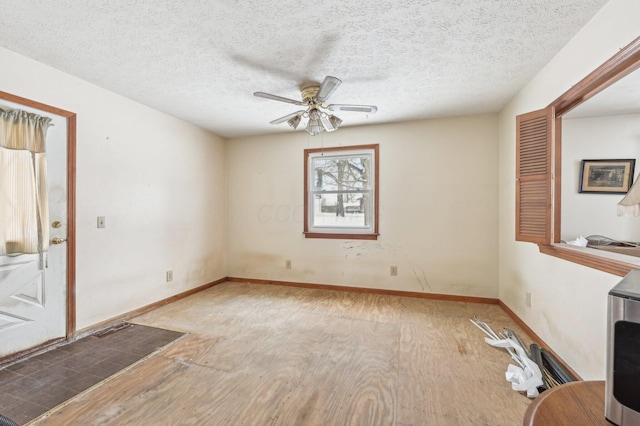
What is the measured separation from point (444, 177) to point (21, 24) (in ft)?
13.7

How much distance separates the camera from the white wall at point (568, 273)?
1.62 metres

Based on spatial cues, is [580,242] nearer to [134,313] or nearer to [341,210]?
[341,210]

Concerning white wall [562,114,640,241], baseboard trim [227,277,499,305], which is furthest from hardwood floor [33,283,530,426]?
white wall [562,114,640,241]

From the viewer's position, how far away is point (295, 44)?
2037mm

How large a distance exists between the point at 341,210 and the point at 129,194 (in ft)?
8.90

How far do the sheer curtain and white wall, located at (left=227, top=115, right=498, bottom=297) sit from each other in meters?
2.50

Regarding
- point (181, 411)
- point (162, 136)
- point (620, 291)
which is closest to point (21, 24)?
point (162, 136)

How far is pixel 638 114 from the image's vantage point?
213cm

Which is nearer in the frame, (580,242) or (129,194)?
(580,242)

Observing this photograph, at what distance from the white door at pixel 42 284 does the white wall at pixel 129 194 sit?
0.42 ft

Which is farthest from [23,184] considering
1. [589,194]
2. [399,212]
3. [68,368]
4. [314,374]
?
[589,194]

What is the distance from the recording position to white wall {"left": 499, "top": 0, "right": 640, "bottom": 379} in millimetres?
1620

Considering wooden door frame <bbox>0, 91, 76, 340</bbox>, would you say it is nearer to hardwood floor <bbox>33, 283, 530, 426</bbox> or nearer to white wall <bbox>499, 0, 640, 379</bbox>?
hardwood floor <bbox>33, 283, 530, 426</bbox>

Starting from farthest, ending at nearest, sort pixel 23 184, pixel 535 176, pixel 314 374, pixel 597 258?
pixel 535 176 → pixel 23 184 → pixel 314 374 → pixel 597 258
